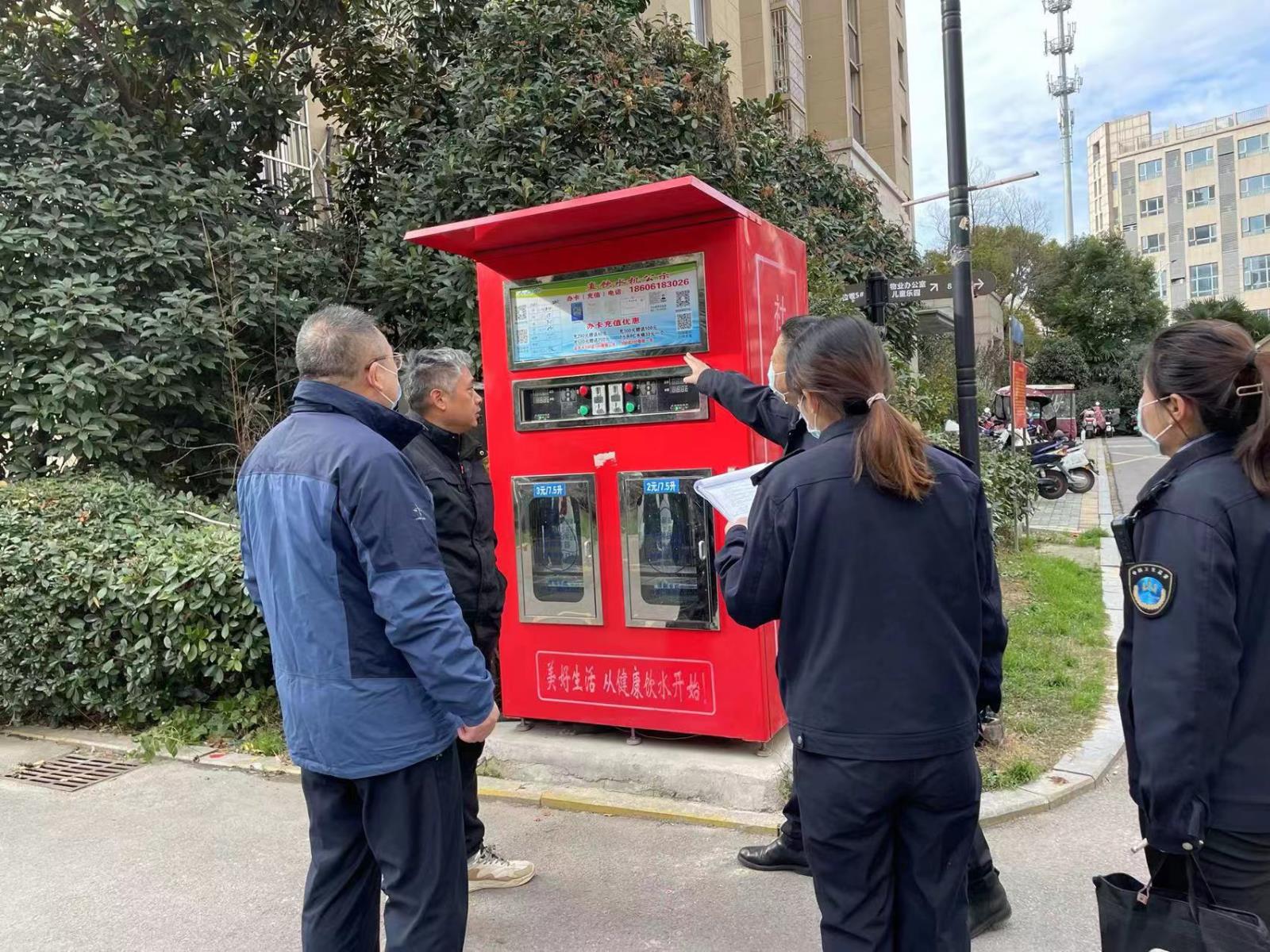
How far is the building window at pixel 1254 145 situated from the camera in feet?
215

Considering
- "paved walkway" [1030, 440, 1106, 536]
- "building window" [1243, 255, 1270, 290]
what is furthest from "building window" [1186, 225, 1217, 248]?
"paved walkway" [1030, 440, 1106, 536]

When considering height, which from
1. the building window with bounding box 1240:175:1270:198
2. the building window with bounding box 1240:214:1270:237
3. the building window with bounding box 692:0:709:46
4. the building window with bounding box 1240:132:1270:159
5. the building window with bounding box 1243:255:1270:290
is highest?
the building window with bounding box 1240:132:1270:159

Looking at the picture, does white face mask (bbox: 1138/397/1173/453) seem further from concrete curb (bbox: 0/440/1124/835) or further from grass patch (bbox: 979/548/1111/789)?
grass patch (bbox: 979/548/1111/789)

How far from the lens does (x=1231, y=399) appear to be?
1918 millimetres

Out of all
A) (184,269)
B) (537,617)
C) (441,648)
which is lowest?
(537,617)

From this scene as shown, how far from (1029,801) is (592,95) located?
18.4 ft

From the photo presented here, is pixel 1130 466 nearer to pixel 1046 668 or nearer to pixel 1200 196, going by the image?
pixel 1046 668

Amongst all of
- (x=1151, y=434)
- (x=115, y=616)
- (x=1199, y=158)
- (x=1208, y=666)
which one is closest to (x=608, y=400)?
(x=1151, y=434)

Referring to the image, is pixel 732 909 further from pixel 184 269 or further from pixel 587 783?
pixel 184 269

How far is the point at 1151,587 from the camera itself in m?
1.88

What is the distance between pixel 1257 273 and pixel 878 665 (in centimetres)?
7808

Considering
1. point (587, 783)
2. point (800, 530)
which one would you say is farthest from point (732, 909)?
point (800, 530)

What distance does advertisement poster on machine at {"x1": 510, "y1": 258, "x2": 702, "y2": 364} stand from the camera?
4.17 meters

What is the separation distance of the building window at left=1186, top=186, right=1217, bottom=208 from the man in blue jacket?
81.8 meters
